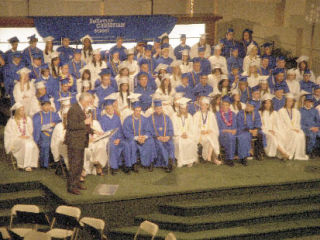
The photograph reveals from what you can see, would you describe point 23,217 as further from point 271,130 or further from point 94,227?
point 271,130

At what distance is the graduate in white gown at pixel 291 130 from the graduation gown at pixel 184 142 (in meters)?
1.82

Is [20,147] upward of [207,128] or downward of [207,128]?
downward

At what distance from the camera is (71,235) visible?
26.8 ft

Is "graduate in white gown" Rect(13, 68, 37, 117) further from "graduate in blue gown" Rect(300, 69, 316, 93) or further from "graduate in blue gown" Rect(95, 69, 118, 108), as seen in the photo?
"graduate in blue gown" Rect(300, 69, 316, 93)

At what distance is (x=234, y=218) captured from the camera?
29.7 ft

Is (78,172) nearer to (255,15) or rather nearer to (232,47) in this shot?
(232,47)

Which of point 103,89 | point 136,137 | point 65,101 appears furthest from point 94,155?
point 103,89

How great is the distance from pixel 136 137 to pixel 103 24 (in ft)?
16.5

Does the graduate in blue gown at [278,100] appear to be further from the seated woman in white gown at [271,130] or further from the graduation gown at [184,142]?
the graduation gown at [184,142]

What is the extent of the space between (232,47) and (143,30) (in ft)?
7.62

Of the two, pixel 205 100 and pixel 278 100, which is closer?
pixel 205 100

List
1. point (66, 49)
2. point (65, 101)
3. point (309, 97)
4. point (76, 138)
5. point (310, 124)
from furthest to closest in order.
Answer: point (66, 49)
point (309, 97)
point (310, 124)
point (65, 101)
point (76, 138)

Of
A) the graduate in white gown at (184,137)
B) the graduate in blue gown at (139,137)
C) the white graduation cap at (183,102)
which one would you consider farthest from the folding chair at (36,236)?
the white graduation cap at (183,102)

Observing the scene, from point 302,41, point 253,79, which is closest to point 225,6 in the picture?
point 302,41
